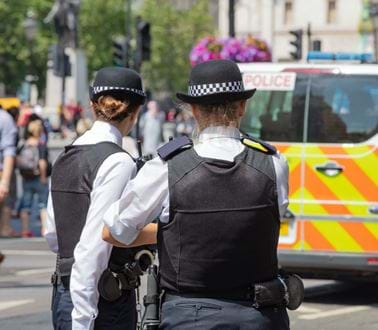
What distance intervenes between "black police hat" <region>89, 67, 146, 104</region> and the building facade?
84088mm

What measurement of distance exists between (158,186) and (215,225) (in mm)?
221

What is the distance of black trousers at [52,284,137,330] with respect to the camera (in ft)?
Result: 16.3

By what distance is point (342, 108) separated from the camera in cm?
1061

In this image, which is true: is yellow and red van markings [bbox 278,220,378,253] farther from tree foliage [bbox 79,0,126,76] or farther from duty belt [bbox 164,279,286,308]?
tree foliage [bbox 79,0,126,76]

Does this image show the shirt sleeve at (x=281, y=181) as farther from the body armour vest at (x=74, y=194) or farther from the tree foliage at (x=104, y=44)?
the tree foliage at (x=104, y=44)

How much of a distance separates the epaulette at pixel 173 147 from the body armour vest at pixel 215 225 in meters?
0.02

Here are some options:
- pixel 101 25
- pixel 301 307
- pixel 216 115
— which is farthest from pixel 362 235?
pixel 101 25

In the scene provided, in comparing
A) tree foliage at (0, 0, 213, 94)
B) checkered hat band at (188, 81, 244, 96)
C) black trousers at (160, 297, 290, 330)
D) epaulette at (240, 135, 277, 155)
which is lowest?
tree foliage at (0, 0, 213, 94)

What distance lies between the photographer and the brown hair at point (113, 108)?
16.9 feet

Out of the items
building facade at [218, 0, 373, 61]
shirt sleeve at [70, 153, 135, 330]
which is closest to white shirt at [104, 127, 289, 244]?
shirt sleeve at [70, 153, 135, 330]

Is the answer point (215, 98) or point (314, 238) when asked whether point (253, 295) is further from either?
point (314, 238)

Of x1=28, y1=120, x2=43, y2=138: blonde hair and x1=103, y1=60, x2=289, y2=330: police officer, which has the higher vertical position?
x1=103, y1=60, x2=289, y2=330: police officer

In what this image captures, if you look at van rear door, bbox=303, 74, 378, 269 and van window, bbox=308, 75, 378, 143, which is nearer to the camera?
van rear door, bbox=303, 74, 378, 269

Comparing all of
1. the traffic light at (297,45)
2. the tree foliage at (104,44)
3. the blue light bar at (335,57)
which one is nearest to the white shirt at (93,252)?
the blue light bar at (335,57)
